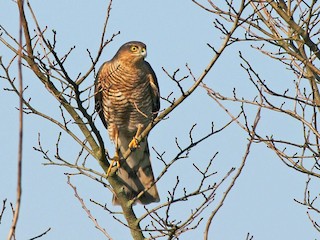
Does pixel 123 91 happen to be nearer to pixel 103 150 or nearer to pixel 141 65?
pixel 141 65

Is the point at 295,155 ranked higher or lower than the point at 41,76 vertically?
lower

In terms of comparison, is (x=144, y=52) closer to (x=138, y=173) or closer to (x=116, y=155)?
(x=116, y=155)

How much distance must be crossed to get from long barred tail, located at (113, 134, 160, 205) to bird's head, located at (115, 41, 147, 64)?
1.09m

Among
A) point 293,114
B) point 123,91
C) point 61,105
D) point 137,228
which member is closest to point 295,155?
point 293,114

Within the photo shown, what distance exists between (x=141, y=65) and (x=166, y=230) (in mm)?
3374

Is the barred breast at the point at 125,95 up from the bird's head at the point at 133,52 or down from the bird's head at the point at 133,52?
down

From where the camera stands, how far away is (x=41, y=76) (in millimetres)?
5414

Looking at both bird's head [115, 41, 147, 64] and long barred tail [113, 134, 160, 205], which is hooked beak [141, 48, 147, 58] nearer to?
bird's head [115, 41, 147, 64]

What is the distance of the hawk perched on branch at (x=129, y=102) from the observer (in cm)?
793

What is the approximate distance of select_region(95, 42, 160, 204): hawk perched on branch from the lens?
7926 millimetres

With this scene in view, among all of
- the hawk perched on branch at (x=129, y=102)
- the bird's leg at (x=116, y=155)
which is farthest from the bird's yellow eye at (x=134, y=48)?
the bird's leg at (x=116, y=155)

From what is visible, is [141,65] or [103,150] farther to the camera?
[141,65]

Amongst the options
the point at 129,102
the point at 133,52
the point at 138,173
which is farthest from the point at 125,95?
the point at 138,173

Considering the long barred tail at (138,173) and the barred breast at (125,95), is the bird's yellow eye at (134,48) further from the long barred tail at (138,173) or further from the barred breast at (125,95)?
the long barred tail at (138,173)
